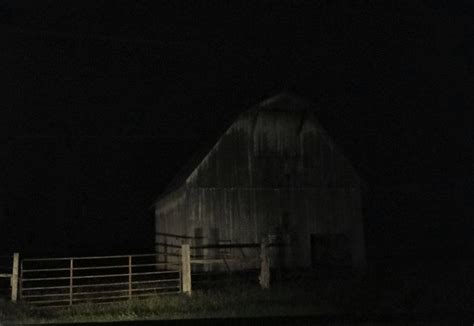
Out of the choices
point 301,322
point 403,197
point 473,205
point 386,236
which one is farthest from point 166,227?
point 473,205

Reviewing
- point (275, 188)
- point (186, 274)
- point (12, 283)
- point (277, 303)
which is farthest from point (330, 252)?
point (12, 283)

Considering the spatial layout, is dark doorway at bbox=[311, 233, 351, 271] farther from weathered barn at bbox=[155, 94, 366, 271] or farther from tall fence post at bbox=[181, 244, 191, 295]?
tall fence post at bbox=[181, 244, 191, 295]

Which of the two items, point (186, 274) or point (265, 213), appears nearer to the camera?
A: point (186, 274)

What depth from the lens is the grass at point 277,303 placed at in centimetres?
1542

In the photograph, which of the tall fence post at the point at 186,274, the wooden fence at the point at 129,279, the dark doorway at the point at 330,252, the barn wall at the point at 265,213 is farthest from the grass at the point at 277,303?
the dark doorway at the point at 330,252

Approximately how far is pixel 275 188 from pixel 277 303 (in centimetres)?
888

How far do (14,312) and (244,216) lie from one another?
1064 centimetres

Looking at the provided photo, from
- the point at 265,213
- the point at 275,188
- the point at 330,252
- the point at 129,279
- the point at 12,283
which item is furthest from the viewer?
the point at 330,252

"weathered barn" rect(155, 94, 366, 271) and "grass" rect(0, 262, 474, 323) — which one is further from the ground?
"weathered barn" rect(155, 94, 366, 271)

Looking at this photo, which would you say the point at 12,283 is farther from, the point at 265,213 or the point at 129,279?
the point at 265,213

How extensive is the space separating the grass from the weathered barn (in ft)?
12.5

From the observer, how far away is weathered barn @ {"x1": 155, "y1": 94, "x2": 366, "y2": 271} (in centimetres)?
2462

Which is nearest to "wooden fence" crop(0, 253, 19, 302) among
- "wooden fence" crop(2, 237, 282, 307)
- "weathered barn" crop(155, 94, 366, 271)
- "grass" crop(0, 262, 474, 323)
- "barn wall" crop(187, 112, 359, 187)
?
"wooden fence" crop(2, 237, 282, 307)

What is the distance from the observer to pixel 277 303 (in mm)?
16906
